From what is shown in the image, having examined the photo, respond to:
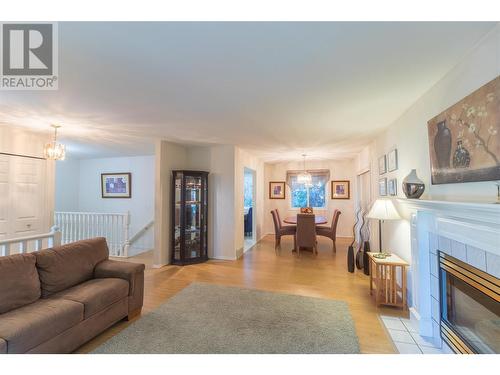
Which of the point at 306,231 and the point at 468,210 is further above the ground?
the point at 468,210

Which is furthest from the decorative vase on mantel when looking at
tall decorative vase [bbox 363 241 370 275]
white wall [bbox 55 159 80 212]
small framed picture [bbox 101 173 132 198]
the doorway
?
white wall [bbox 55 159 80 212]

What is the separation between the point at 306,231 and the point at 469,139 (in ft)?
12.3

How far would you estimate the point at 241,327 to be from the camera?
2.25m

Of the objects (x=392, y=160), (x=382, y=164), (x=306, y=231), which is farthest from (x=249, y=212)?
(x=392, y=160)

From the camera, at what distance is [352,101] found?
2.39 metres

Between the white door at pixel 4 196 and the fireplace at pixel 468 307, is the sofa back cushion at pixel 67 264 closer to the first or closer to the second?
the white door at pixel 4 196

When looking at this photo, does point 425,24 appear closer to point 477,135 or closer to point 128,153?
point 477,135

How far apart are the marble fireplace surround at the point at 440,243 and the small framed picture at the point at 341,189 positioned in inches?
176

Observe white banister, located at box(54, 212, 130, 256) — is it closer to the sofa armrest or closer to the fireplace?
the sofa armrest

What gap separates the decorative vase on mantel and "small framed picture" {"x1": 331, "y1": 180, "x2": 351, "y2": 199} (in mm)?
4792

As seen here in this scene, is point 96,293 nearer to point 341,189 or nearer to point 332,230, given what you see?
point 332,230

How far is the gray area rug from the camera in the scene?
6.39 feet
